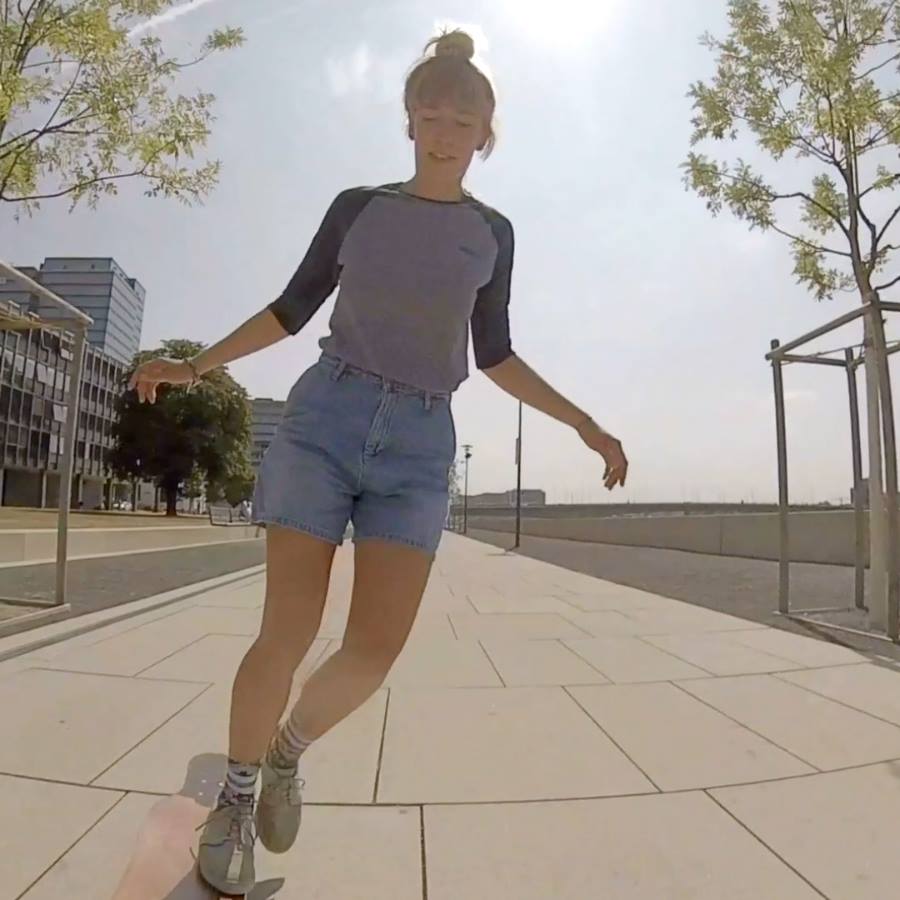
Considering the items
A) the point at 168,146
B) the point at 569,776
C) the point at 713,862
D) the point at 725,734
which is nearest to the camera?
the point at 713,862

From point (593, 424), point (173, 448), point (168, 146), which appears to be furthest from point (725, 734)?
point (173, 448)

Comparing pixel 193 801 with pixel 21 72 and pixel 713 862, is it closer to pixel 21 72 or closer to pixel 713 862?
pixel 713 862

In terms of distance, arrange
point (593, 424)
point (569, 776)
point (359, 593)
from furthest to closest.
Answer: point (569, 776) → point (593, 424) → point (359, 593)

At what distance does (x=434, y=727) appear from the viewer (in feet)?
9.34

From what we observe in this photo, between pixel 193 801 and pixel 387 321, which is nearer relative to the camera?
pixel 387 321

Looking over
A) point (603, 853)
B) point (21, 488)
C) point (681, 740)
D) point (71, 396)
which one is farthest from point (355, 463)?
point (21, 488)

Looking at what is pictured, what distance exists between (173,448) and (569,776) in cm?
4343

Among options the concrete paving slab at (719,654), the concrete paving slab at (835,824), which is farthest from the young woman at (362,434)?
the concrete paving slab at (719,654)

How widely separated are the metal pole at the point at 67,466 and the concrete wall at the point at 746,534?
311 inches

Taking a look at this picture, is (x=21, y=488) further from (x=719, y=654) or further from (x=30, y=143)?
(x=719, y=654)

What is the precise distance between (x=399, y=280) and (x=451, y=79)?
0.51 metres

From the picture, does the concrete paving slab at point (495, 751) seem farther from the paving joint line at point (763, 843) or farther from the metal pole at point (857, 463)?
the metal pole at point (857, 463)

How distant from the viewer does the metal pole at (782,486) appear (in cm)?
640

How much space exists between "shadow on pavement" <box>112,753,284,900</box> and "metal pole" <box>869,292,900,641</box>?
15.3ft
